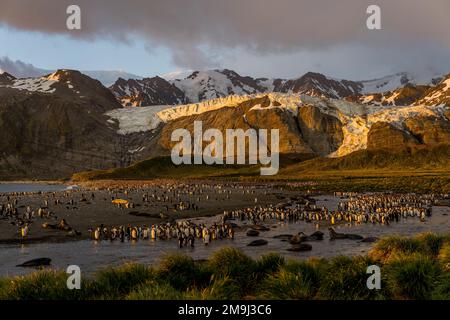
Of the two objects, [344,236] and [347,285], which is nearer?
[347,285]

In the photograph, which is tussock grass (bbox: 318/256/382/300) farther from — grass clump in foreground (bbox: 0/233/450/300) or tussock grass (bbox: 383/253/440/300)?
tussock grass (bbox: 383/253/440/300)

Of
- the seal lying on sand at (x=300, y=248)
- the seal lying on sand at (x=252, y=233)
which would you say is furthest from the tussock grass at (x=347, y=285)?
the seal lying on sand at (x=252, y=233)

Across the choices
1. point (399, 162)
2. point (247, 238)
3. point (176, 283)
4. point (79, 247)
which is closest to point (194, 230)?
point (247, 238)

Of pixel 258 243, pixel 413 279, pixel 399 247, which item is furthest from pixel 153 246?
pixel 413 279

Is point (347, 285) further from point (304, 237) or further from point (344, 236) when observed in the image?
point (344, 236)

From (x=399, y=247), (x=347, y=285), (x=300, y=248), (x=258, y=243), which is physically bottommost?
(x=258, y=243)

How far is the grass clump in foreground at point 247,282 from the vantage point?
576 inches

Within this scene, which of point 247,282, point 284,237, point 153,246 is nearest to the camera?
point 247,282

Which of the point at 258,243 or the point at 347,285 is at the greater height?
the point at 347,285

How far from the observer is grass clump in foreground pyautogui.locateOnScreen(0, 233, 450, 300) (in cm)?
1463

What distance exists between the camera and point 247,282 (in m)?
17.9
